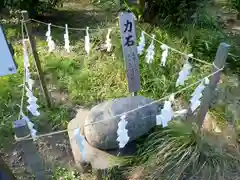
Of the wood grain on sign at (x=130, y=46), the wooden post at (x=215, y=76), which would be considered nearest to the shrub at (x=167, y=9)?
the wood grain on sign at (x=130, y=46)

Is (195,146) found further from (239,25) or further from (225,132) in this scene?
(239,25)

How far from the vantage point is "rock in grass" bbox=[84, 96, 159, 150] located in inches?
102

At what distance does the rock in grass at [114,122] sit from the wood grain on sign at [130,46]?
0.20 metres

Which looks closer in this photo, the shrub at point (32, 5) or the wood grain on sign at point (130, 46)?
the wood grain on sign at point (130, 46)

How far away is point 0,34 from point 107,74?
2212 millimetres

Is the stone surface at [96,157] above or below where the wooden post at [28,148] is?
below

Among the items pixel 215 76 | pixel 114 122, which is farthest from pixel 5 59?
pixel 215 76

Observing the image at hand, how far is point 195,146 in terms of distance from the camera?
8.64 ft

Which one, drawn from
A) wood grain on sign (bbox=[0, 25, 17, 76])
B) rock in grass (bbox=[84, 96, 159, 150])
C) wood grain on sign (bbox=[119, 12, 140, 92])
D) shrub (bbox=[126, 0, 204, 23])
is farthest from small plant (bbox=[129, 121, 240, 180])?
shrub (bbox=[126, 0, 204, 23])

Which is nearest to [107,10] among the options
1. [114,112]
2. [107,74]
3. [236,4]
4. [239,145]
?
[107,74]

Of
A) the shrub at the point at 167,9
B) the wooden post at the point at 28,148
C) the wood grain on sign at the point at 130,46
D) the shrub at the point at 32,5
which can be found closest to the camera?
the wooden post at the point at 28,148

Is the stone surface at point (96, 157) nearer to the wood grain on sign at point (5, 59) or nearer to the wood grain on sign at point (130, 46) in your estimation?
the wood grain on sign at point (130, 46)

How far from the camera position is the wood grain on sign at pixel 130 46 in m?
2.50

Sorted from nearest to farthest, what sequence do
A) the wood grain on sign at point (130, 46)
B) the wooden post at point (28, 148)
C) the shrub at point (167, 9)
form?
the wooden post at point (28, 148) → the wood grain on sign at point (130, 46) → the shrub at point (167, 9)
